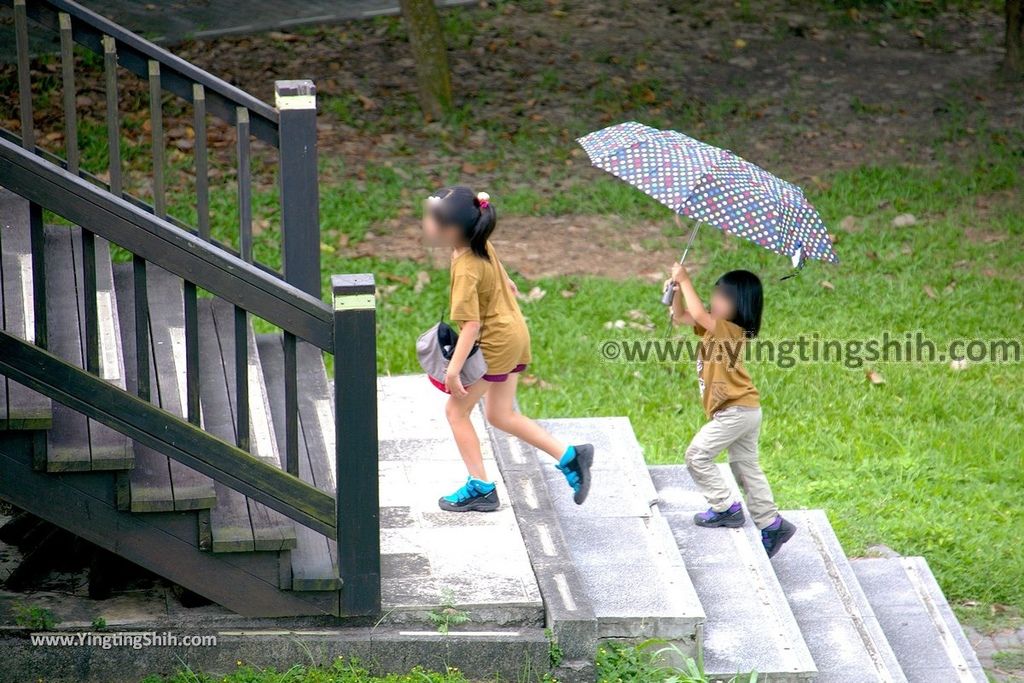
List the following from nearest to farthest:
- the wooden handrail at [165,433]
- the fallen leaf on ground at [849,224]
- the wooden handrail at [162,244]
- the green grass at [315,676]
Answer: the wooden handrail at [162,244]
the wooden handrail at [165,433]
the green grass at [315,676]
the fallen leaf on ground at [849,224]

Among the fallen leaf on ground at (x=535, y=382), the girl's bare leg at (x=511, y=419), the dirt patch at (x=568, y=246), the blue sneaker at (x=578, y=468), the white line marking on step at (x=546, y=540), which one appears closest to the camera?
the white line marking on step at (x=546, y=540)

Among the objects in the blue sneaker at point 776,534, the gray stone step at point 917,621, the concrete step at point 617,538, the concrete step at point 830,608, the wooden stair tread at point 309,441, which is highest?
the wooden stair tread at point 309,441

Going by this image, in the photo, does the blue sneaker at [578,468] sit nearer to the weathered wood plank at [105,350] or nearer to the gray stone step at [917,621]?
the gray stone step at [917,621]

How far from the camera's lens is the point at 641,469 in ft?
20.2

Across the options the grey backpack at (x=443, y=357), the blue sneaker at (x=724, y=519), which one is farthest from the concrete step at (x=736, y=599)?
the grey backpack at (x=443, y=357)

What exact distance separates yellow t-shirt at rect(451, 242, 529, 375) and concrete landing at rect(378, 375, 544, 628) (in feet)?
2.20

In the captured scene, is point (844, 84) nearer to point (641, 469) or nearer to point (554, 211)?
point (554, 211)

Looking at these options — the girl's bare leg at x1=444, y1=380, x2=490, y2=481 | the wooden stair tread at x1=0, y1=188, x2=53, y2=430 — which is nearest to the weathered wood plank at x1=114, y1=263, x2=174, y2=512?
the wooden stair tread at x1=0, y1=188, x2=53, y2=430

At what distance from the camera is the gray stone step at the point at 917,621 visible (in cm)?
577

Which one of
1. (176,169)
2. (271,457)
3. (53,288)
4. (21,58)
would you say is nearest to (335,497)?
(271,457)

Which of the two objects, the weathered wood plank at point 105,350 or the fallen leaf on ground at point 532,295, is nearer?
the weathered wood plank at point 105,350

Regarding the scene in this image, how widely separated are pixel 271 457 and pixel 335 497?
45cm

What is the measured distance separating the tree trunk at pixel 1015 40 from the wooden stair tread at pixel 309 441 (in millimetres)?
8956

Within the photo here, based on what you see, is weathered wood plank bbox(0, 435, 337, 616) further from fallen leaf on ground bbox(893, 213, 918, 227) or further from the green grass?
fallen leaf on ground bbox(893, 213, 918, 227)
